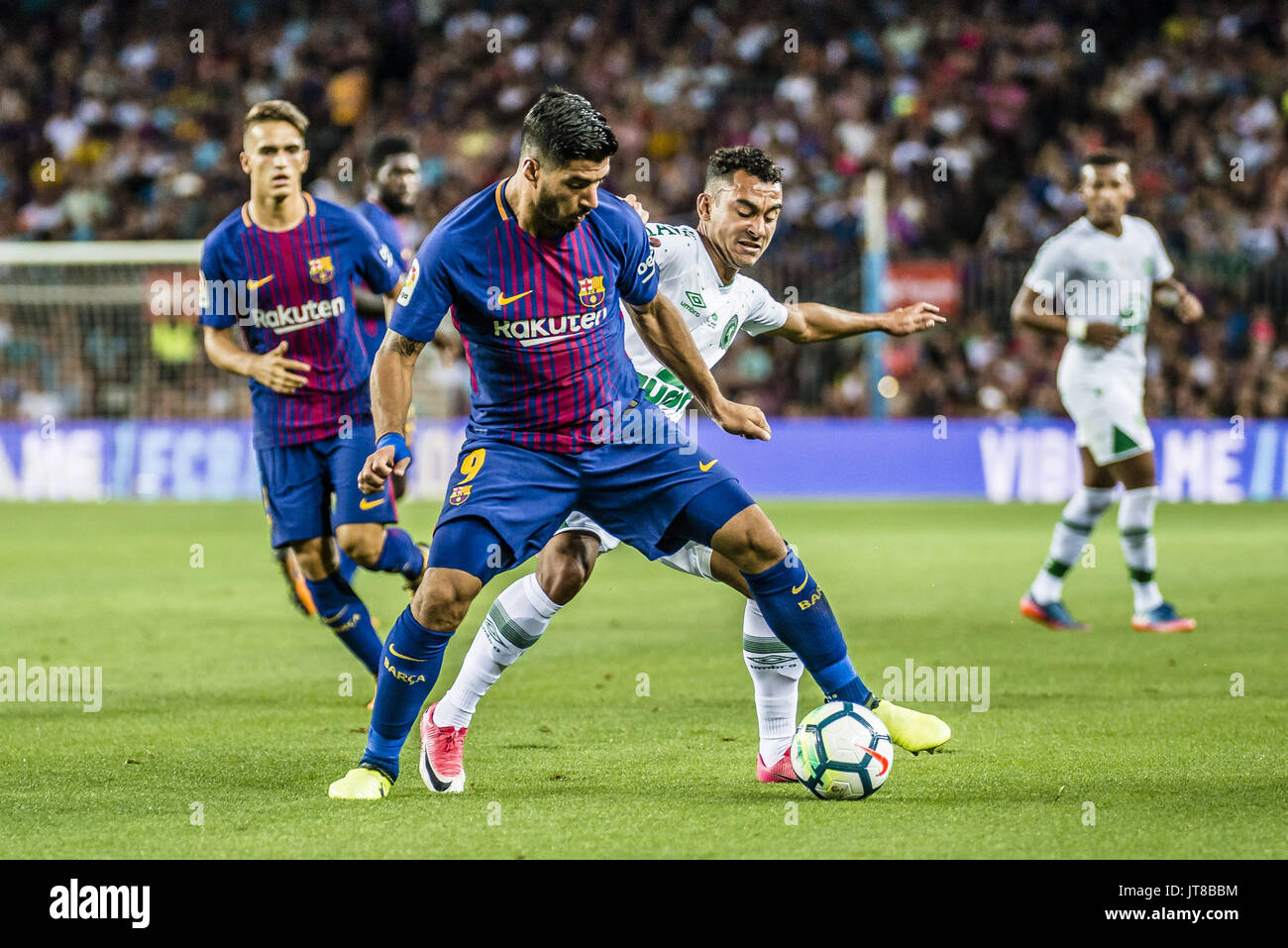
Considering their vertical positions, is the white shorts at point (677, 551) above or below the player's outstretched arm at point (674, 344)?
below

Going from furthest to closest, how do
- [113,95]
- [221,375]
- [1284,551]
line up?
[113,95] < [221,375] < [1284,551]

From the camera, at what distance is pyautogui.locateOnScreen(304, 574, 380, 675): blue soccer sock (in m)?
7.12

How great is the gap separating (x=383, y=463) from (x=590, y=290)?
2.84ft

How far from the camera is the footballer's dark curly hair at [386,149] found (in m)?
8.51

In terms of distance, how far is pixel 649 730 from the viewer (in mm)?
6492

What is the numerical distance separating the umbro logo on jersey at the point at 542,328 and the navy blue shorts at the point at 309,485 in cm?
203

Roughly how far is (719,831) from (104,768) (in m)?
2.31

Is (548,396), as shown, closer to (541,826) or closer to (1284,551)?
(541,826)

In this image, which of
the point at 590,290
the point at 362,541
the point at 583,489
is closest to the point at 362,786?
the point at 583,489

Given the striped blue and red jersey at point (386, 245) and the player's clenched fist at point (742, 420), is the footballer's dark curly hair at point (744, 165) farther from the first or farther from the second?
the striped blue and red jersey at point (386, 245)

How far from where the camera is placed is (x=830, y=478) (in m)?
19.2

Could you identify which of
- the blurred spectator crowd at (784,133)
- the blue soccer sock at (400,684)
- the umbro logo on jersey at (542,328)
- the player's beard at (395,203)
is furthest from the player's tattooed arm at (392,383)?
the blurred spectator crowd at (784,133)

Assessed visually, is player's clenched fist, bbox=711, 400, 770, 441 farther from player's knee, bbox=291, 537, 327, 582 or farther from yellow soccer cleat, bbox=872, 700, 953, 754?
player's knee, bbox=291, 537, 327, 582

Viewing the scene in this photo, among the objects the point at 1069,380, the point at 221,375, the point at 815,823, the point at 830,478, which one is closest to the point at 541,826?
the point at 815,823
